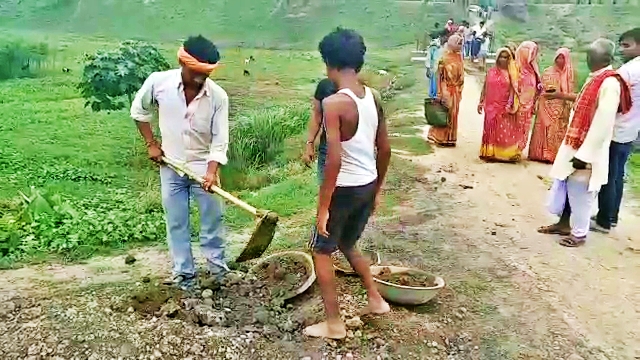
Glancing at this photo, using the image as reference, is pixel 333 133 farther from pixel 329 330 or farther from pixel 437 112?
pixel 437 112

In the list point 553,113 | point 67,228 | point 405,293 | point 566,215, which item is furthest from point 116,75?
point 405,293

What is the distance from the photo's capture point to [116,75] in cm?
959

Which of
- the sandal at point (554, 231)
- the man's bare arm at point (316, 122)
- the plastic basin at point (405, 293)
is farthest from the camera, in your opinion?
the sandal at point (554, 231)

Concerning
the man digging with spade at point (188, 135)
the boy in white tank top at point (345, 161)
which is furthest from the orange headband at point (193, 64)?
the boy in white tank top at point (345, 161)

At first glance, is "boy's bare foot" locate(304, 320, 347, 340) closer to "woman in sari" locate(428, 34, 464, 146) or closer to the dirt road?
the dirt road

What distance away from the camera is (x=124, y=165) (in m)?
8.52

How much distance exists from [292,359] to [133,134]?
7070mm

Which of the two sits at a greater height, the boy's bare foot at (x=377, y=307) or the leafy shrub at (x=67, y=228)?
the boy's bare foot at (x=377, y=307)

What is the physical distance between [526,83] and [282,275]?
4.61 meters

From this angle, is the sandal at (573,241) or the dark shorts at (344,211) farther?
the sandal at (573,241)

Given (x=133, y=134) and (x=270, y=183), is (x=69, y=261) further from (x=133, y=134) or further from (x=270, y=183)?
(x=133, y=134)

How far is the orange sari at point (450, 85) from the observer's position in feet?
28.0

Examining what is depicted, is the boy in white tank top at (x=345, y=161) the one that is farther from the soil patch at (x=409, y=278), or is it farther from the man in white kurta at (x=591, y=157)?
the man in white kurta at (x=591, y=157)

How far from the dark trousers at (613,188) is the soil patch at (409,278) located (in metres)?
2.12
